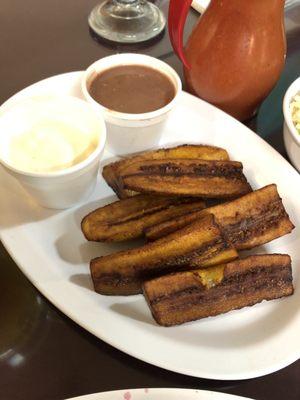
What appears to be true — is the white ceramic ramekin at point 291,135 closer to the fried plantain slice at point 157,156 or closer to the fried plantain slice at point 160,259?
the fried plantain slice at point 157,156

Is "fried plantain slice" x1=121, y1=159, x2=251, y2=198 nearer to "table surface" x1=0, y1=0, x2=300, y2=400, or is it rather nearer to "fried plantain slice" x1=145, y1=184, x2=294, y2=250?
"fried plantain slice" x1=145, y1=184, x2=294, y2=250

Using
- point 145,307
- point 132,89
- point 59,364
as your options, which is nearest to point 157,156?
point 132,89

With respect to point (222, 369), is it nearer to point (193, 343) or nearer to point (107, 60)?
point (193, 343)

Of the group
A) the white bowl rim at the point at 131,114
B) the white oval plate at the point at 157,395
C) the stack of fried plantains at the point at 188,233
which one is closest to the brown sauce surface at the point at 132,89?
the white bowl rim at the point at 131,114

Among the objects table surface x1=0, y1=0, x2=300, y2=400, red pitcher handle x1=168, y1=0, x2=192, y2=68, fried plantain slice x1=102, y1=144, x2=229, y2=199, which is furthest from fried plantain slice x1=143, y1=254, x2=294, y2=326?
red pitcher handle x1=168, y1=0, x2=192, y2=68

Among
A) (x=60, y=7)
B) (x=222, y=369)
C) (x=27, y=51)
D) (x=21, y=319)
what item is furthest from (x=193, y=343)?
(x=60, y=7)

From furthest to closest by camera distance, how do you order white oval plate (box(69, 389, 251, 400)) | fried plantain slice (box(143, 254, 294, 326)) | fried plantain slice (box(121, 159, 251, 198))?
fried plantain slice (box(121, 159, 251, 198)), fried plantain slice (box(143, 254, 294, 326)), white oval plate (box(69, 389, 251, 400))
